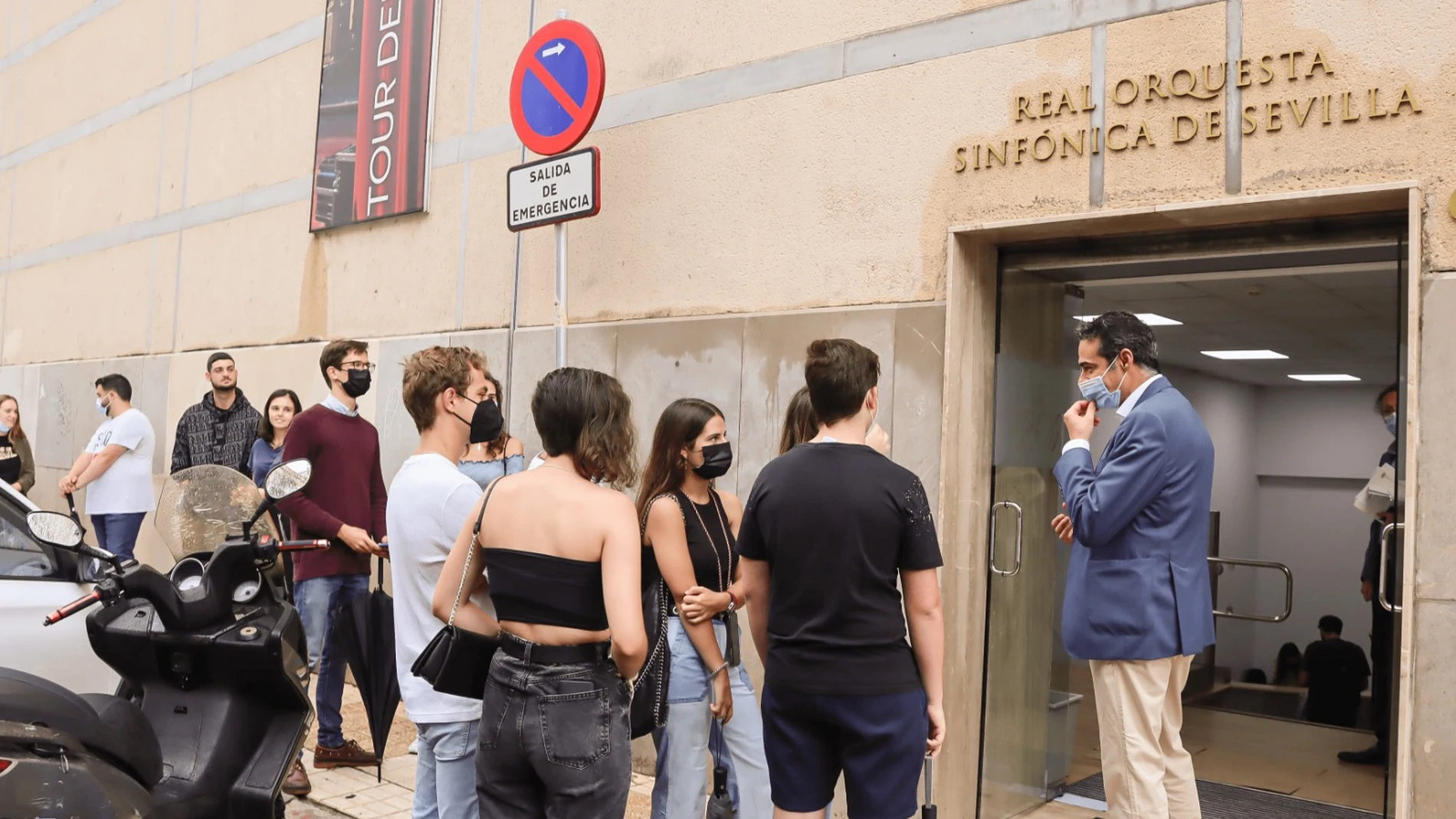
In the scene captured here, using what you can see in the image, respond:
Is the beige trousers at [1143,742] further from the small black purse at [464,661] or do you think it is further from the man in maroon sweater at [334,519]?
the man in maroon sweater at [334,519]

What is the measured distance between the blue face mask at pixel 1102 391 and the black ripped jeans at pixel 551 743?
2.12m

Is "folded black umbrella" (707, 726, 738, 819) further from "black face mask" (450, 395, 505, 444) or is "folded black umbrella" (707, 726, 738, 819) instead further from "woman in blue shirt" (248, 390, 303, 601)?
"woman in blue shirt" (248, 390, 303, 601)

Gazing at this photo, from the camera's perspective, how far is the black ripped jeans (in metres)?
2.78

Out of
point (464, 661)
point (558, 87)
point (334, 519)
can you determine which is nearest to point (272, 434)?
point (334, 519)

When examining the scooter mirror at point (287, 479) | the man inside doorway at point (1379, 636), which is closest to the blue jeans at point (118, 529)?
the scooter mirror at point (287, 479)

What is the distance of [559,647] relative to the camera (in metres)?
2.82

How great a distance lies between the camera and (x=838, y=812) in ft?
16.9

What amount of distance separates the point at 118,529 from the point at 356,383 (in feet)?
12.6

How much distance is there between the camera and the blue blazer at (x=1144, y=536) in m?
3.86

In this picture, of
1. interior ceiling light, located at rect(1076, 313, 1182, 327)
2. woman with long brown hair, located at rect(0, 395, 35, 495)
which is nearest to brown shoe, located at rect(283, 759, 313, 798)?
interior ceiling light, located at rect(1076, 313, 1182, 327)

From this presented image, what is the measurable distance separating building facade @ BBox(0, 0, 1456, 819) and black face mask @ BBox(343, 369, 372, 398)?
1.22m

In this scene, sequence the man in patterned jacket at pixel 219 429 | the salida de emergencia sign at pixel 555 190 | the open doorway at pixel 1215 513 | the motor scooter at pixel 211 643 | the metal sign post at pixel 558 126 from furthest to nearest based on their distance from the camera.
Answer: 1. the man in patterned jacket at pixel 219 429
2. the metal sign post at pixel 558 126
3. the salida de emergencia sign at pixel 555 190
4. the open doorway at pixel 1215 513
5. the motor scooter at pixel 211 643

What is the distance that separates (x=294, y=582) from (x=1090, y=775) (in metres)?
4.02

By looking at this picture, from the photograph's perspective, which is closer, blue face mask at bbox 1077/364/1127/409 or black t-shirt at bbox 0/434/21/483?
blue face mask at bbox 1077/364/1127/409
